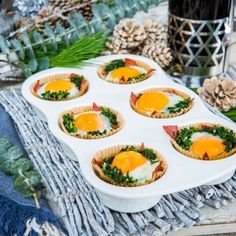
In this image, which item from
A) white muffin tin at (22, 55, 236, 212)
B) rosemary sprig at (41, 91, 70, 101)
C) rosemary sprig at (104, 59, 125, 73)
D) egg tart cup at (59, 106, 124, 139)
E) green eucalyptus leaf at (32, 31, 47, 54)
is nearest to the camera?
white muffin tin at (22, 55, 236, 212)

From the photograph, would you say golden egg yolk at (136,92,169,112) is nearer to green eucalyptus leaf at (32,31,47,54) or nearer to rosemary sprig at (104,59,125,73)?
rosemary sprig at (104,59,125,73)

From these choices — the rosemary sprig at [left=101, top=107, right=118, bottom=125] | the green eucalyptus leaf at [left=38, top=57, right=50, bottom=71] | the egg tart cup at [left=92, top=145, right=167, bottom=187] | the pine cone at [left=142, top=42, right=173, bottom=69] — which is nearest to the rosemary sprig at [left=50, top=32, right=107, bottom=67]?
the green eucalyptus leaf at [left=38, top=57, right=50, bottom=71]

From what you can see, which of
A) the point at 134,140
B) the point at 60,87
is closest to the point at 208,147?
the point at 134,140

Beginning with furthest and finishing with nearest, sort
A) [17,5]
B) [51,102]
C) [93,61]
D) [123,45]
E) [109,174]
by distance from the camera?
[17,5] → [123,45] → [93,61] → [51,102] → [109,174]

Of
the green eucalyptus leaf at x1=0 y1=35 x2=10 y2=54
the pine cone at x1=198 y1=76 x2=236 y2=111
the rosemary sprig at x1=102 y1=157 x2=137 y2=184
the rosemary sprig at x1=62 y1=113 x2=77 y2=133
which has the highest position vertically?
the green eucalyptus leaf at x1=0 y1=35 x2=10 y2=54

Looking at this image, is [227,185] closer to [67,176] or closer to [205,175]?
[205,175]

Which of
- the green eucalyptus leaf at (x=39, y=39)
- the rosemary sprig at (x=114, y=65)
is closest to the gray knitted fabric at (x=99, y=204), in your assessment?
the rosemary sprig at (x=114, y=65)

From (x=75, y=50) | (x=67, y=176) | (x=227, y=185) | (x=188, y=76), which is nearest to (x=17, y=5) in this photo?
(x=75, y=50)
